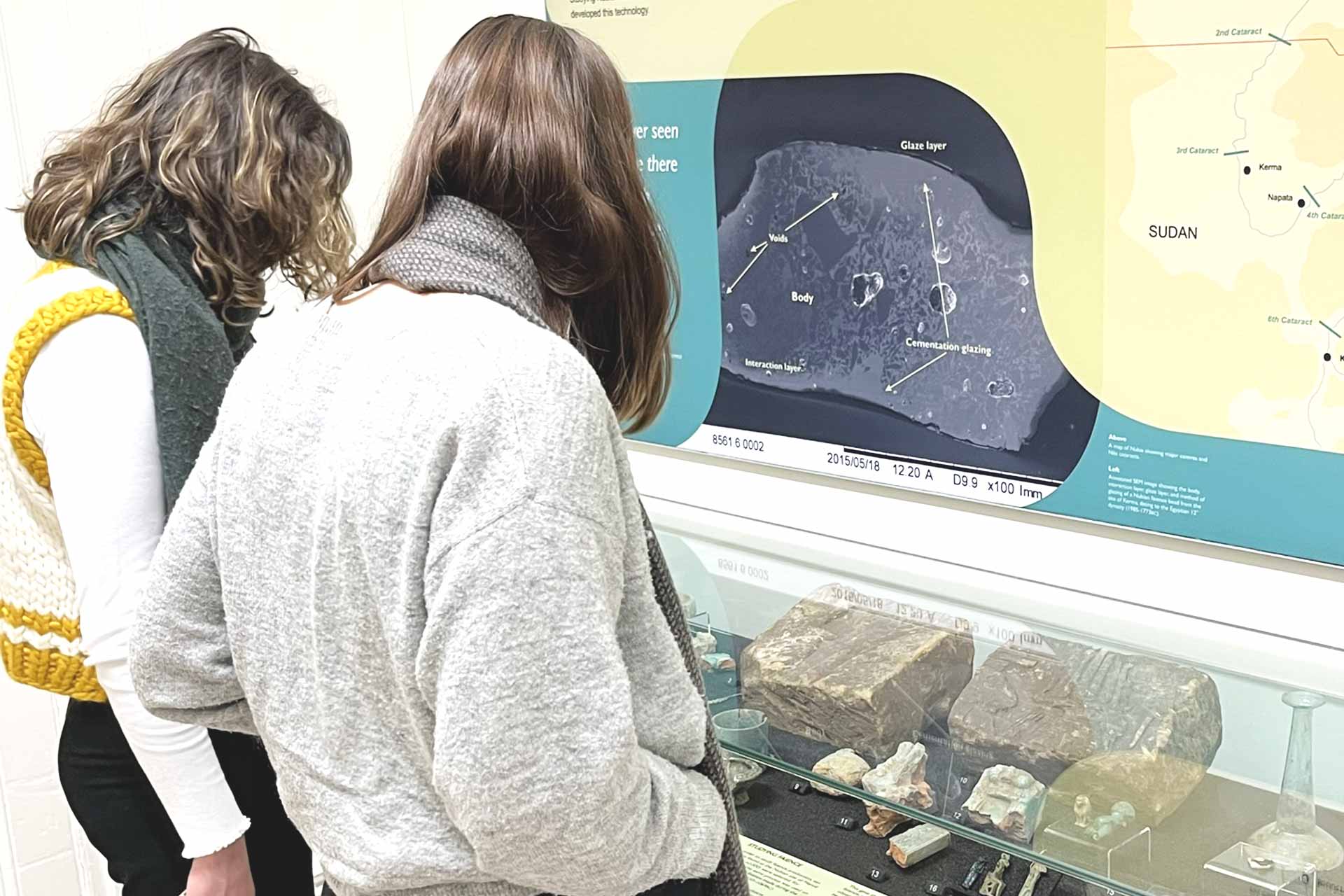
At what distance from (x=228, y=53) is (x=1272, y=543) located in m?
1.67

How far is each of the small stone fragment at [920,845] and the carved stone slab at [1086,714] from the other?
5.1 inches

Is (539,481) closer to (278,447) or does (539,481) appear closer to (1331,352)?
(278,447)

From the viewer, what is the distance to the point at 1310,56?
1.80 meters

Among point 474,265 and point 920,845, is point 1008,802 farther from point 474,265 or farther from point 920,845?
point 474,265

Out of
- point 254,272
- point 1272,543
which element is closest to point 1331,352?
point 1272,543

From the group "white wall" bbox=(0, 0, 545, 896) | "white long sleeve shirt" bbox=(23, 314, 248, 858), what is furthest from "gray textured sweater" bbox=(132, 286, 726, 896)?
"white wall" bbox=(0, 0, 545, 896)

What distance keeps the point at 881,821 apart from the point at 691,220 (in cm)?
142

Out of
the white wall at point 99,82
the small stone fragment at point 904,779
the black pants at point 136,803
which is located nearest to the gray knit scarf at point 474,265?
the small stone fragment at point 904,779

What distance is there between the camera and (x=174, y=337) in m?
1.61

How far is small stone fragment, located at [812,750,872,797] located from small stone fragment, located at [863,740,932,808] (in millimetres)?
13

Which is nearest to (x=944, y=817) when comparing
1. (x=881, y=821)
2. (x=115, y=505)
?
(x=881, y=821)

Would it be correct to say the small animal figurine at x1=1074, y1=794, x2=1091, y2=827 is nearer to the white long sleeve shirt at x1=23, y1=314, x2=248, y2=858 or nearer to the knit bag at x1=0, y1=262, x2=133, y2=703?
the white long sleeve shirt at x1=23, y1=314, x2=248, y2=858

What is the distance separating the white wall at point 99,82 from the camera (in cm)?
256

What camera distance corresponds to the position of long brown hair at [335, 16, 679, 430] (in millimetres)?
1153
